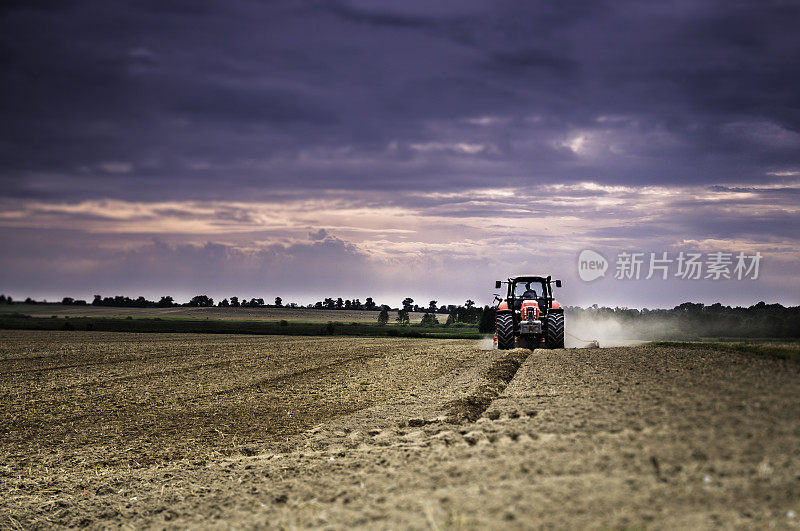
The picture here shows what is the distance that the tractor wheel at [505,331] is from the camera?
2727cm

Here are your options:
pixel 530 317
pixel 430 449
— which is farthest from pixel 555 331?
pixel 430 449

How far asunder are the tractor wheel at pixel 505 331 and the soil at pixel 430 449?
5233 millimetres

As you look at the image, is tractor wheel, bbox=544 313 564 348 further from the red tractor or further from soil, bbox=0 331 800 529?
soil, bbox=0 331 800 529

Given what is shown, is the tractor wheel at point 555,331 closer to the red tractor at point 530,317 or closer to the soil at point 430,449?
the red tractor at point 530,317

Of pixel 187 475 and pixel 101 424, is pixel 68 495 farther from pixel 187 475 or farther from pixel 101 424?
pixel 101 424

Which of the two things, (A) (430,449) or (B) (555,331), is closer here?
(A) (430,449)

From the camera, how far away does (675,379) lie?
10.6 metres

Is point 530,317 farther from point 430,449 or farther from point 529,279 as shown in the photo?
point 430,449

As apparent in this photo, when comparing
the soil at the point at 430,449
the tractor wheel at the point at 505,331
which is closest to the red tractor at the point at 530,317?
the tractor wheel at the point at 505,331

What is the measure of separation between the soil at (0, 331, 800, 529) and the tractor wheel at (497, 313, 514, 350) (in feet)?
17.2

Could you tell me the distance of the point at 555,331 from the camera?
26.5m

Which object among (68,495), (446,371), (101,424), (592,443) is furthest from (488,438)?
(446,371)

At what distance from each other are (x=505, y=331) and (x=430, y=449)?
1943 centimetres

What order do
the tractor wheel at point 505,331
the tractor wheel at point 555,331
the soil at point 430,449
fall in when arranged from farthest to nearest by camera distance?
the tractor wheel at point 505,331
the tractor wheel at point 555,331
the soil at point 430,449
